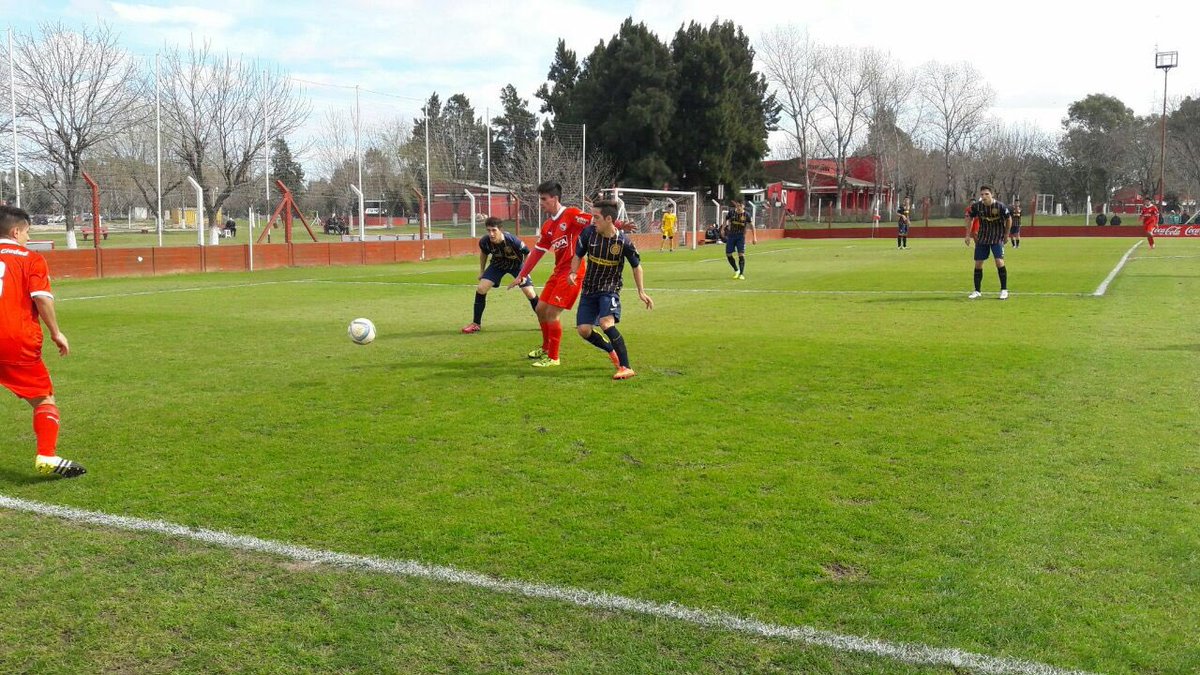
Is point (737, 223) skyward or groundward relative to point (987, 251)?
skyward

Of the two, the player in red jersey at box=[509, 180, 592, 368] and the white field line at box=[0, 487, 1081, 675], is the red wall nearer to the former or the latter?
the player in red jersey at box=[509, 180, 592, 368]

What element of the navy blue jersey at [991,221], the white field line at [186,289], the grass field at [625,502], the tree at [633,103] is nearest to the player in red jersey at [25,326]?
the grass field at [625,502]

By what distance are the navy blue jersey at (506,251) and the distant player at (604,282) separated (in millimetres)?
3781

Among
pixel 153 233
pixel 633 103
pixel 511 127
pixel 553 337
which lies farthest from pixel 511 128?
pixel 553 337

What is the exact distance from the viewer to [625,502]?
5.03 m

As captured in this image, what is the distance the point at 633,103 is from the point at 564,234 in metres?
48.2

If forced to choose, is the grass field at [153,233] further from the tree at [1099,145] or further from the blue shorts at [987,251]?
the tree at [1099,145]

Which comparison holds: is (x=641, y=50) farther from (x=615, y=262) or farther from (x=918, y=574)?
(x=918, y=574)

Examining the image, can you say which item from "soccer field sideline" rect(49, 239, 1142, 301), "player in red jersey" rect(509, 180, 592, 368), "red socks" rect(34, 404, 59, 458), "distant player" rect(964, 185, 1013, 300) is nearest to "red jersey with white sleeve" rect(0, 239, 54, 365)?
"red socks" rect(34, 404, 59, 458)

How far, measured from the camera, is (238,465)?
19.2 feet

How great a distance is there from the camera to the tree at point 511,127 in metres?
52.9

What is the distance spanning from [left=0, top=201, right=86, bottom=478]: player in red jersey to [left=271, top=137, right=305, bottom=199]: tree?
3257 cm

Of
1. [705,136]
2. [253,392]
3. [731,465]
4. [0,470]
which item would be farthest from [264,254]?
[705,136]

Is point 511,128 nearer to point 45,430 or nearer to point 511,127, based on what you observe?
point 511,127
